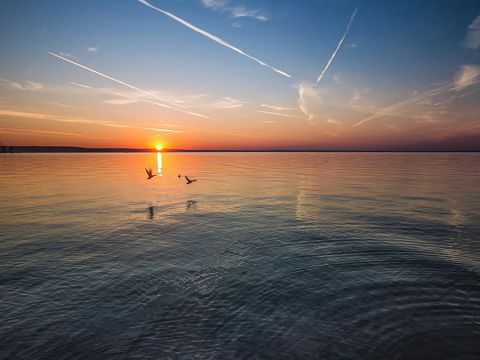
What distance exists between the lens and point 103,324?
866 centimetres

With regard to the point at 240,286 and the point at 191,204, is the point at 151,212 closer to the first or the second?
the point at 191,204

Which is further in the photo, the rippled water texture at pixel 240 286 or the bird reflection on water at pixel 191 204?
the bird reflection on water at pixel 191 204

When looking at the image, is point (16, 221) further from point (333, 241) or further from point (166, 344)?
point (333, 241)

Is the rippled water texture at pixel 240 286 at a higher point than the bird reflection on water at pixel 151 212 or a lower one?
higher

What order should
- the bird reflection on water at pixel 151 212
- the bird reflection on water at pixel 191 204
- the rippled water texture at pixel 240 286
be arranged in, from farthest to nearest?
the bird reflection on water at pixel 191 204 < the bird reflection on water at pixel 151 212 < the rippled water texture at pixel 240 286

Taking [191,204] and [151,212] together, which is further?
[191,204]

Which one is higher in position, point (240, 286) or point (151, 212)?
point (240, 286)

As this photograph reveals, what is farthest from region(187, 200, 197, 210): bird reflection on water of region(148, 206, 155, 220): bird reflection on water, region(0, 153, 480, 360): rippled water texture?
region(0, 153, 480, 360): rippled water texture

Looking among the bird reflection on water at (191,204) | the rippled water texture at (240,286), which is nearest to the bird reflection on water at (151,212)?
the rippled water texture at (240,286)

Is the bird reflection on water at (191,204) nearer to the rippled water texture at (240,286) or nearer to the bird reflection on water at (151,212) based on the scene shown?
the bird reflection on water at (151,212)

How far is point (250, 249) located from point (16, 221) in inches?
721

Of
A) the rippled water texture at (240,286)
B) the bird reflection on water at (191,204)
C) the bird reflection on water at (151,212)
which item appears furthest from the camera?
the bird reflection on water at (191,204)

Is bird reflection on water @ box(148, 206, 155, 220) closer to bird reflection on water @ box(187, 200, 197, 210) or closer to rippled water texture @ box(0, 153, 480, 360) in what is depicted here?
rippled water texture @ box(0, 153, 480, 360)

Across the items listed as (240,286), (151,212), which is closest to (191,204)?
(151,212)
